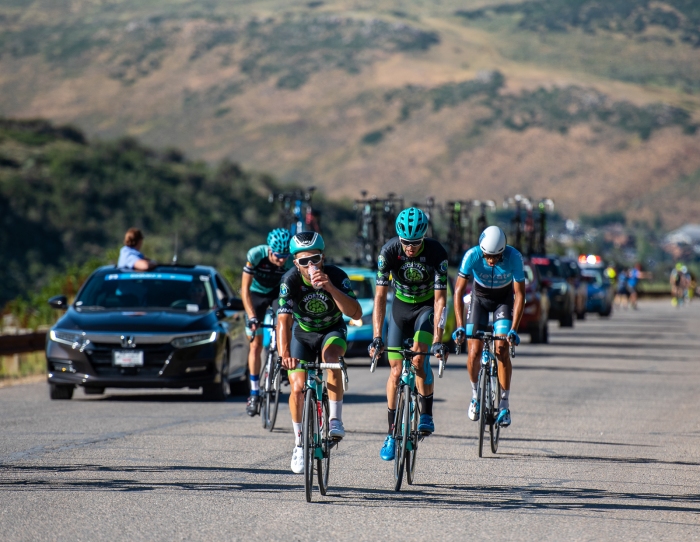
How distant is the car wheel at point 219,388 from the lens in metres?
15.3

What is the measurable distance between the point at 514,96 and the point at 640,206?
35121 mm

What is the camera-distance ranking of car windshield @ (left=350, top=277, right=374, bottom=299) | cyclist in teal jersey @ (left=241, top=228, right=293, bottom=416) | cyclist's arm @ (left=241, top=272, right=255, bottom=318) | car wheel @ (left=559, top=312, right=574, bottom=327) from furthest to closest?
car wheel @ (left=559, top=312, right=574, bottom=327), car windshield @ (left=350, top=277, right=374, bottom=299), cyclist's arm @ (left=241, top=272, right=255, bottom=318), cyclist in teal jersey @ (left=241, top=228, right=293, bottom=416)

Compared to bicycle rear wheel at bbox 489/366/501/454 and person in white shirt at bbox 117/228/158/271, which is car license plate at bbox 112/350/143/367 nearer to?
person in white shirt at bbox 117/228/158/271

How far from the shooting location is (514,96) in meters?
179

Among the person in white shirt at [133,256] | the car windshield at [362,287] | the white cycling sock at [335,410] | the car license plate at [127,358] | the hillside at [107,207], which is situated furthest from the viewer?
the hillside at [107,207]

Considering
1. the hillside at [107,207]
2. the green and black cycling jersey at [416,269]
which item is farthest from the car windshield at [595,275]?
the green and black cycling jersey at [416,269]

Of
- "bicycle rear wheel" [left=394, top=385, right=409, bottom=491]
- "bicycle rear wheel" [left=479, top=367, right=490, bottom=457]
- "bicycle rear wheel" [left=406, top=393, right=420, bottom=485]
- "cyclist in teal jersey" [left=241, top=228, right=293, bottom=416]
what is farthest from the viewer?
"cyclist in teal jersey" [left=241, top=228, right=293, bottom=416]

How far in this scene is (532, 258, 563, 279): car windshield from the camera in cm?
3519

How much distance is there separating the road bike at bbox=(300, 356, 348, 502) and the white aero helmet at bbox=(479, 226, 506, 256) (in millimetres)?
2738

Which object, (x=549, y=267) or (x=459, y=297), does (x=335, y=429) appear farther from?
(x=549, y=267)

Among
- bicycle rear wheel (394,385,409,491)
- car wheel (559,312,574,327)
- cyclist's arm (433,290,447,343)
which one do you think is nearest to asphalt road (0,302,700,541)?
bicycle rear wheel (394,385,409,491)

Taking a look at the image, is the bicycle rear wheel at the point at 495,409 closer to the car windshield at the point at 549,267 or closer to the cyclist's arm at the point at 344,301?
the cyclist's arm at the point at 344,301

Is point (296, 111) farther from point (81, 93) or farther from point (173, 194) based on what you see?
point (173, 194)

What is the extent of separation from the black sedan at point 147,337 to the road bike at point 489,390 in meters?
3.92
